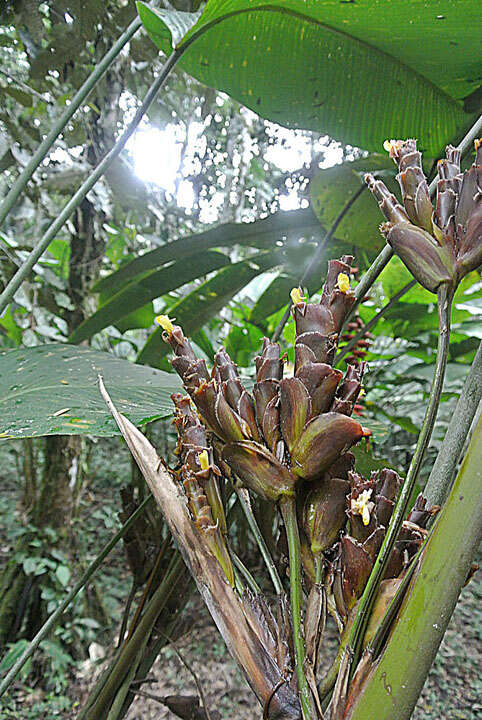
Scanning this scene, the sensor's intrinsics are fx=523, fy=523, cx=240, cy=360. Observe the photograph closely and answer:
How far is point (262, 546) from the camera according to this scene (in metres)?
0.29

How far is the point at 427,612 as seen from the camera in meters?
0.21

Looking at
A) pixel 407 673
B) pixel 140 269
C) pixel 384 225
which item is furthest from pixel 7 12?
pixel 407 673

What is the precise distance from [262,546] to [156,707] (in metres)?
1.70

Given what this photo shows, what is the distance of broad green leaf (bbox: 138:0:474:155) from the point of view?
544mm

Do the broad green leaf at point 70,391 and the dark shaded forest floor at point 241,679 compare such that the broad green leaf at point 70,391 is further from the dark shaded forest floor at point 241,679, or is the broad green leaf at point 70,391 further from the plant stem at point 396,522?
the dark shaded forest floor at point 241,679

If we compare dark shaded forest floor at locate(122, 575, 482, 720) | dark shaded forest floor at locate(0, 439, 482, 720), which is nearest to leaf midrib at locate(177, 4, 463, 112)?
dark shaded forest floor at locate(0, 439, 482, 720)

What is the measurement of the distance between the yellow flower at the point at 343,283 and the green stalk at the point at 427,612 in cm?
12

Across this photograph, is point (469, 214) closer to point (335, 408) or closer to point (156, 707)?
point (335, 408)

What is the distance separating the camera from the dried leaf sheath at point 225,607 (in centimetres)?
24

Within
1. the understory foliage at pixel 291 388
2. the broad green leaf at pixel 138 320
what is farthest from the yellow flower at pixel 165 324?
the broad green leaf at pixel 138 320

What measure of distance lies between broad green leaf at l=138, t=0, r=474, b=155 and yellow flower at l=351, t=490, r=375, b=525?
0.49 m

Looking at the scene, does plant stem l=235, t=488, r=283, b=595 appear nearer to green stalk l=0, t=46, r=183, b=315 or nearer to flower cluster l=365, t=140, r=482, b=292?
flower cluster l=365, t=140, r=482, b=292

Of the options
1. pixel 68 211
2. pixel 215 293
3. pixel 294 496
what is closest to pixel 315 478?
pixel 294 496

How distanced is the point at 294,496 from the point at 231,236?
3.14 feet
